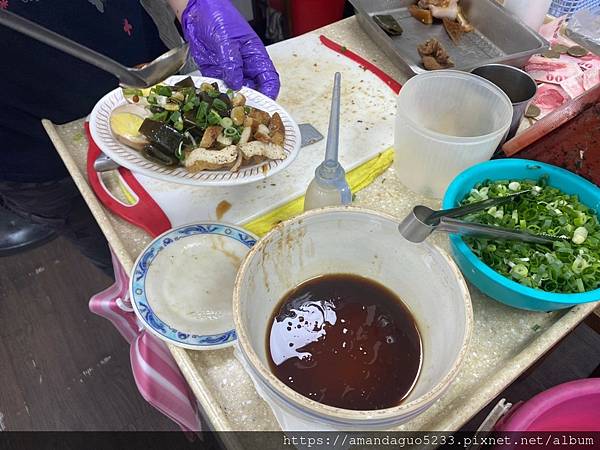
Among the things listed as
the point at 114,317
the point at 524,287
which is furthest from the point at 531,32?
the point at 114,317

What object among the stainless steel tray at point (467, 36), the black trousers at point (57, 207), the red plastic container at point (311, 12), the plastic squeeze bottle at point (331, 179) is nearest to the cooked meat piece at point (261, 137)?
the plastic squeeze bottle at point (331, 179)

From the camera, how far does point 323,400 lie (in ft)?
2.10

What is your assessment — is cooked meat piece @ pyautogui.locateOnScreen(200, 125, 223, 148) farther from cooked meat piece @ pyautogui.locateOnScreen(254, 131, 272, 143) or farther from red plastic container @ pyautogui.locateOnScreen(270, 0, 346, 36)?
red plastic container @ pyautogui.locateOnScreen(270, 0, 346, 36)

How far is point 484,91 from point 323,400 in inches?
31.9

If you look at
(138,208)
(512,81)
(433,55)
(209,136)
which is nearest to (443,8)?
(433,55)

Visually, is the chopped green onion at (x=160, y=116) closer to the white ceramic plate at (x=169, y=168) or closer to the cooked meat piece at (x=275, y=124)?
the white ceramic plate at (x=169, y=168)

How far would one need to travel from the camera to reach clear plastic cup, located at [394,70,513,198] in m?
1.01

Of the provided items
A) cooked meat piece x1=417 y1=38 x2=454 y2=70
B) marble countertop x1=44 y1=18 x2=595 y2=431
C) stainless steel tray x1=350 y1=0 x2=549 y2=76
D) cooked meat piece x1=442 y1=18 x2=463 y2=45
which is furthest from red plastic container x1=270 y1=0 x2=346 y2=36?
marble countertop x1=44 y1=18 x2=595 y2=431

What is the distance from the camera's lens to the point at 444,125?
1.17 meters

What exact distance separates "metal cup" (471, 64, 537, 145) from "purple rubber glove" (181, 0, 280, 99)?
538 millimetres

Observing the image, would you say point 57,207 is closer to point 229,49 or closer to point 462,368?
point 229,49

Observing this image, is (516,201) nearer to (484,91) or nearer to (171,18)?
(484,91)

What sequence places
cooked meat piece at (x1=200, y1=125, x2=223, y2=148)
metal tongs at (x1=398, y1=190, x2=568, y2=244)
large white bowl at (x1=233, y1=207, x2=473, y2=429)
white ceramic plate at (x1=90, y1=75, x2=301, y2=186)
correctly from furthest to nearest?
cooked meat piece at (x1=200, y1=125, x2=223, y2=148)
white ceramic plate at (x1=90, y1=75, x2=301, y2=186)
metal tongs at (x1=398, y1=190, x2=568, y2=244)
large white bowl at (x1=233, y1=207, x2=473, y2=429)

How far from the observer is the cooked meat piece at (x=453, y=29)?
1578 millimetres
